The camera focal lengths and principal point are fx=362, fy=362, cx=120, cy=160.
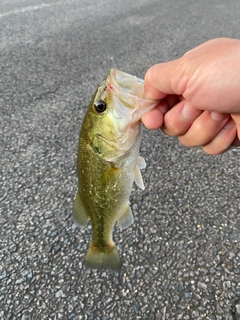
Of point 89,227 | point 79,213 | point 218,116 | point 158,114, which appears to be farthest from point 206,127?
point 89,227

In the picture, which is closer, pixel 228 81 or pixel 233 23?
pixel 228 81

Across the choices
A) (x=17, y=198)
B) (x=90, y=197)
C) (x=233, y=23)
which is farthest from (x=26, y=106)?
(x=233, y=23)

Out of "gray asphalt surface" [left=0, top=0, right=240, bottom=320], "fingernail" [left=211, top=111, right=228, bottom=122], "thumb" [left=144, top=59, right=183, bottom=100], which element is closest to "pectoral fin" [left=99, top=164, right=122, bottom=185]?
"thumb" [left=144, top=59, right=183, bottom=100]

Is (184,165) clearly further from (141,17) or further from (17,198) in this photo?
(141,17)

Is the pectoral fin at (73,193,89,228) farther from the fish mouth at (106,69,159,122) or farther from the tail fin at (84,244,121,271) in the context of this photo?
the fish mouth at (106,69,159,122)

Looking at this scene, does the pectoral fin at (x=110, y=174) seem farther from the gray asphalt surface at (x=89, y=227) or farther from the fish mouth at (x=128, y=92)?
the gray asphalt surface at (x=89, y=227)

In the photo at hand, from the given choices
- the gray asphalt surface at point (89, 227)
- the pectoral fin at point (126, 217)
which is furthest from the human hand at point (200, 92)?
the gray asphalt surface at point (89, 227)
